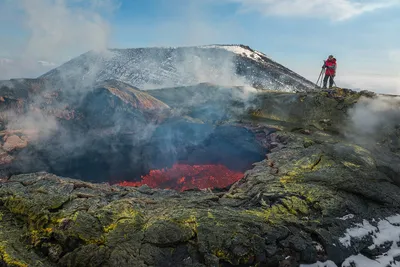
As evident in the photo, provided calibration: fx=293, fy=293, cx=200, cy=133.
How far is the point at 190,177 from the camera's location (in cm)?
1855

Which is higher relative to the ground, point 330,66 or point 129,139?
point 330,66

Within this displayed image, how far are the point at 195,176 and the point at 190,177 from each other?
1.07 feet

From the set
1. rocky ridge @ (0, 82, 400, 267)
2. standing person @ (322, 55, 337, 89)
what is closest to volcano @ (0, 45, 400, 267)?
rocky ridge @ (0, 82, 400, 267)

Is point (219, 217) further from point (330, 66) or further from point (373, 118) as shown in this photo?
point (330, 66)

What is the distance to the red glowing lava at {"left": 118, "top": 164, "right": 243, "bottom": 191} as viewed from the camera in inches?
687

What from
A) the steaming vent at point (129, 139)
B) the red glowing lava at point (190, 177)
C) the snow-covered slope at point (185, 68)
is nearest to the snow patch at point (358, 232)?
the red glowing lava at point (190, 177)

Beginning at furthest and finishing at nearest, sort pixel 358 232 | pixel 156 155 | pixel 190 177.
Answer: pixel 156 155
pixel 190 177
pixel 358 232

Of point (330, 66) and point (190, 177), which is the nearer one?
point (190, 177)

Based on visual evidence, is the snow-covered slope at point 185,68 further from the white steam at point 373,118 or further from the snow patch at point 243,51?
the white steam at point 373,118

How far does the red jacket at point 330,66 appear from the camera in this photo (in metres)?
25.7

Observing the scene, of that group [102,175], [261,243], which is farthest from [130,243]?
[102,175]

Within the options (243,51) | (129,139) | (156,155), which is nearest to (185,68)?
(243,51)

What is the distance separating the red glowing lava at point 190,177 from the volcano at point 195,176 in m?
0.12

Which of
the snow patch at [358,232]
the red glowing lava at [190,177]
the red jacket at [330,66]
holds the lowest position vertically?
the red glowing lava at [190,177]
